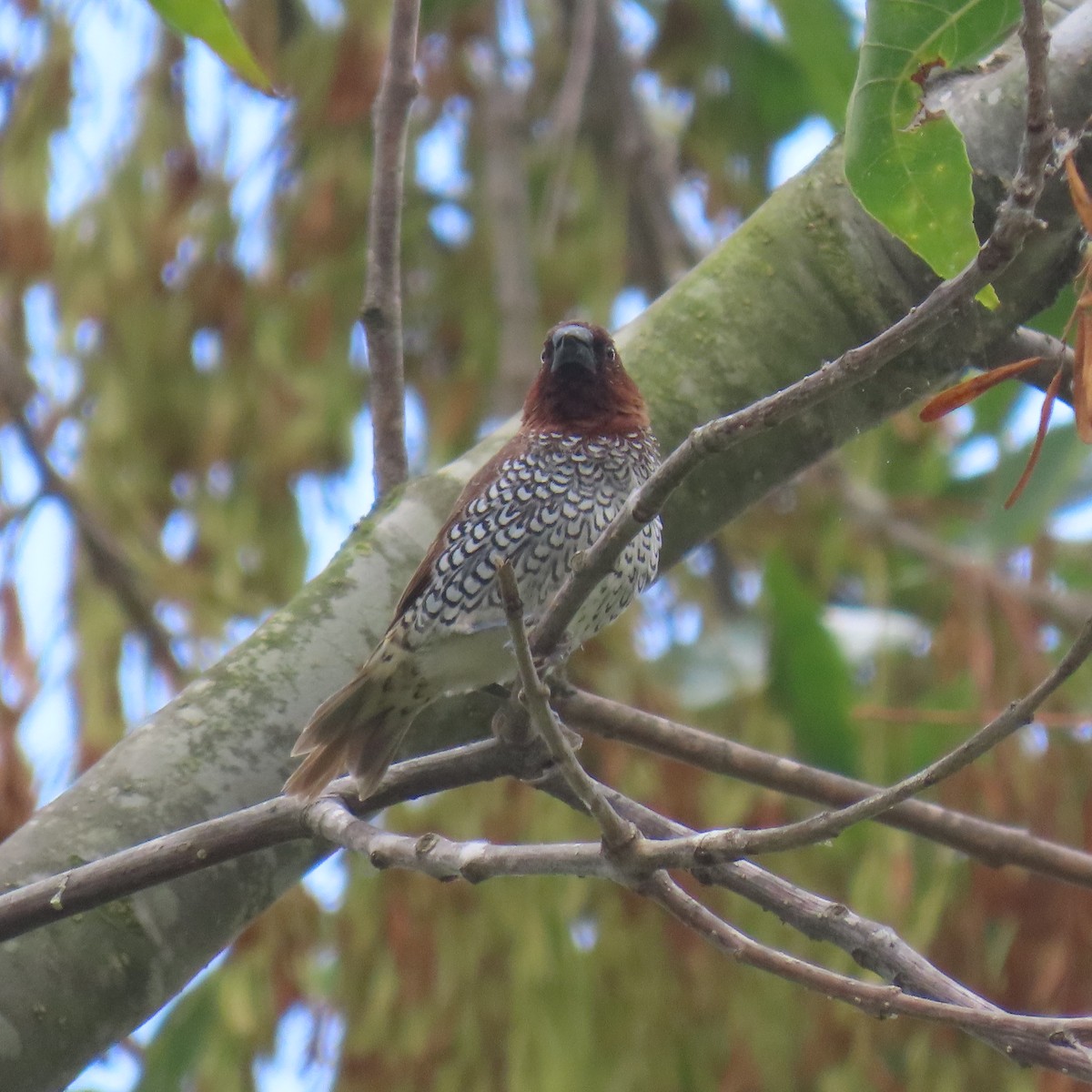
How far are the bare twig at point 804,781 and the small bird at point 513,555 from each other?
207 mm

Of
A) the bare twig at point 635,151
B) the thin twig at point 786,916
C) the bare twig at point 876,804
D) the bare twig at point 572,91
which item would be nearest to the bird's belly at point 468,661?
the thin twig at point 786,916

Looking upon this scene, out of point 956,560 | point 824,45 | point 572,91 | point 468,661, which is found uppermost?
point 824,45

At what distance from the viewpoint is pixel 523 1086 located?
3.17 m

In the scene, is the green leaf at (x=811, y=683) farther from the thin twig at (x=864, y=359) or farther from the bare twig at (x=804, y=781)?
the thin twig at (x=864, y=359)

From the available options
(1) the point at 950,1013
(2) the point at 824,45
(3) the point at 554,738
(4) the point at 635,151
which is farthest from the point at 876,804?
(4) the point at 635,151

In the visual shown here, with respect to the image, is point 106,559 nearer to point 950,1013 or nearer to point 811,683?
point 811,683

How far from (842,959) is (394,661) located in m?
1.58

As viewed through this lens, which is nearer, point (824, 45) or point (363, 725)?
point (363, 725)

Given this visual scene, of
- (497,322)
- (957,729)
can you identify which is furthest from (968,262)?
(497,322)

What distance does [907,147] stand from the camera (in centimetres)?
154

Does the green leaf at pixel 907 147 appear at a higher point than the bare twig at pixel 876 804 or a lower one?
higher

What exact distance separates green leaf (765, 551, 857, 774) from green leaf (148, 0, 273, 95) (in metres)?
2.27

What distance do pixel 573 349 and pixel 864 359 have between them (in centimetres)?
A: 153

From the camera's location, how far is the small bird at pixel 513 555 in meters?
2.50
